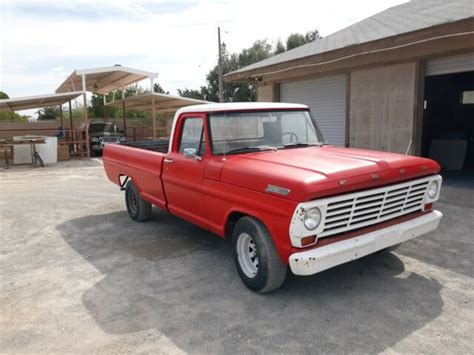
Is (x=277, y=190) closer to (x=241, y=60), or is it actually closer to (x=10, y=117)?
(x=10, y=117)

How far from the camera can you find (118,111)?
117 feet

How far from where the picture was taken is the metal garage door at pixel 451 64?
814 cm

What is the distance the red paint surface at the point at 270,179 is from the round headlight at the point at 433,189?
Answer: 0.14 m

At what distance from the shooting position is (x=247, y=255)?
164 inches

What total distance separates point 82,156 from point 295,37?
3346 centimetres

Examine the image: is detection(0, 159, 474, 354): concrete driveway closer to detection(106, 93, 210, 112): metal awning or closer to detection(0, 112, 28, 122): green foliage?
detection(106, 93, 210, 112): metal awning

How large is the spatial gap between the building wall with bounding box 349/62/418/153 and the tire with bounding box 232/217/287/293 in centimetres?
650

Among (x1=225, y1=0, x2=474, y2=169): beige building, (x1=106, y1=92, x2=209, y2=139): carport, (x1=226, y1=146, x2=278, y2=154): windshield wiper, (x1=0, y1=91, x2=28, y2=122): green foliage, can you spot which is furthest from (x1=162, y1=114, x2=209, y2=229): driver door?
(x1=0, y1=91, x2=28, y2=122): green foliage

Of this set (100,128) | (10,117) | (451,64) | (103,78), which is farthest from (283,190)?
(10,117)

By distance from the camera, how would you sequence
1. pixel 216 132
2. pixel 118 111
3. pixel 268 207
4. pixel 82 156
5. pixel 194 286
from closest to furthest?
pixel 268 207, pixel 194 286, pixel 216 132, pixel 82 156, pixel 118 111

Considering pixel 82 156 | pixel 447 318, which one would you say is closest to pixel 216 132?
pixel 447 318

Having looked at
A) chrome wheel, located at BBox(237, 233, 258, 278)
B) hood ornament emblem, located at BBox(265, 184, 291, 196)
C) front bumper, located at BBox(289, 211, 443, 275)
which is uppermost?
hood ornament emblem, located at BBox(265, 184, 291, 196)

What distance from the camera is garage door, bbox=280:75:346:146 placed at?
11.1m

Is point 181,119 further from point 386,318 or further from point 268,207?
point 386,318
